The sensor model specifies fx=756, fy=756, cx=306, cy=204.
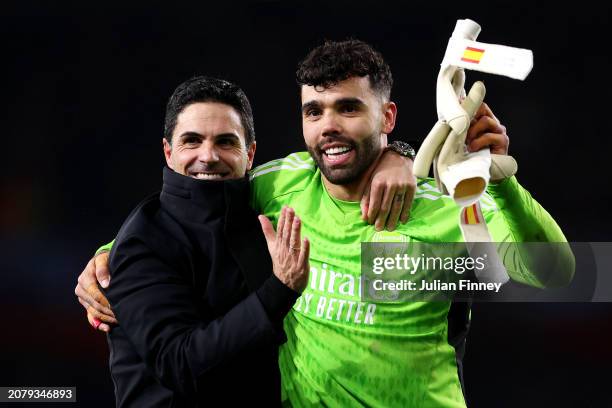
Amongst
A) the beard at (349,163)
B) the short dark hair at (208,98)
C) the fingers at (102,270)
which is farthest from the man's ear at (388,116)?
the fingers at (102,270)

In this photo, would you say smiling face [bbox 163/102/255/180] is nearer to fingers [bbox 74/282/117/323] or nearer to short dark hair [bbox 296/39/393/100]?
short dark hair [bbox 296/39/393/100]

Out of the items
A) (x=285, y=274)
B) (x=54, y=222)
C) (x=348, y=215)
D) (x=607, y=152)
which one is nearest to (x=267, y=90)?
(x=54, y=222)

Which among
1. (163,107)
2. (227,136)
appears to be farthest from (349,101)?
(163,107)

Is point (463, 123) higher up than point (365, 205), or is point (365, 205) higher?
point (463, 123)

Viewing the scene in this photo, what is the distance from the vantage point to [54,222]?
17.9 ft

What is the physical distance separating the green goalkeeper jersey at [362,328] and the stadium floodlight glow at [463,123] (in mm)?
345

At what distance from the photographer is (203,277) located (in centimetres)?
233

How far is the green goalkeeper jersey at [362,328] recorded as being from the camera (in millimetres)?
2262

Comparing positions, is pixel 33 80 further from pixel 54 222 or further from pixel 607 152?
pixel 607 152

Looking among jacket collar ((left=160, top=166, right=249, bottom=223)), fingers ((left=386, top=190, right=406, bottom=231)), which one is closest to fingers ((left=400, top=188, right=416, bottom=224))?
fingers ((left=386, top=190, right=406, bottom=231))

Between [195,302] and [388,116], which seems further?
[388,116]

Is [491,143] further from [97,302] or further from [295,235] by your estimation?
[97,302]

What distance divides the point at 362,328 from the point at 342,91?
2.42 ft

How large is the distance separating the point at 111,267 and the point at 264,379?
0.60 metres
